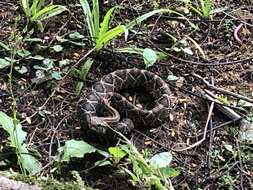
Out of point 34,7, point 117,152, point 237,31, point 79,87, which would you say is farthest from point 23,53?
point 237,31

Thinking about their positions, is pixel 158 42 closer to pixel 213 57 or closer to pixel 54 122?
pixel 213 57

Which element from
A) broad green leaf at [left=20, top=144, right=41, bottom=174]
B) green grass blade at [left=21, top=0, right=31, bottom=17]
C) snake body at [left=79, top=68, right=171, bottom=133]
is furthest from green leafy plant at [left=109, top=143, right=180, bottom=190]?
green grass blade at [left=21, top=0, right=31, bottom=17]

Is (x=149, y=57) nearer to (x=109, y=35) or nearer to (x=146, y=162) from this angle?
(x=109, y=35)

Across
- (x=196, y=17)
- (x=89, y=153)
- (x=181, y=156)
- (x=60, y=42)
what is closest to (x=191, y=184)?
(x=181, y=156)

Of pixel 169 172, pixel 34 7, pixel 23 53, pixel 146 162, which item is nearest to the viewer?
pixel 146 162

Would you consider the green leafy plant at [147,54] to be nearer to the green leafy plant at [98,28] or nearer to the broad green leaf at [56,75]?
the green leafy plant at [98,28]

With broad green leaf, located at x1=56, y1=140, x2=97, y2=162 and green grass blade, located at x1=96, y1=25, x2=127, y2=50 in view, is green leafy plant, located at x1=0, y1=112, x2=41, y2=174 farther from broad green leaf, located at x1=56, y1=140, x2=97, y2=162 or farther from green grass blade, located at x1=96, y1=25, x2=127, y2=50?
green grass blade, located at x1=96, y1=25, x2=127, y2=50
